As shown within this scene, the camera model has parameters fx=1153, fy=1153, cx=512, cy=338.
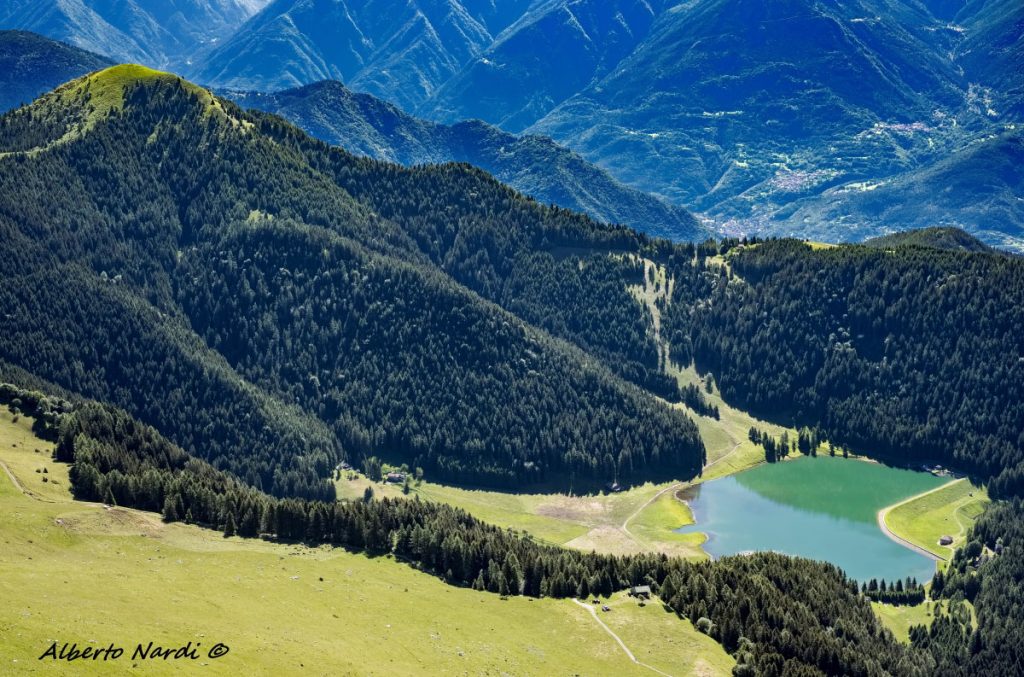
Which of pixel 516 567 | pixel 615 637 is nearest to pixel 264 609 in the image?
pixel 516 567

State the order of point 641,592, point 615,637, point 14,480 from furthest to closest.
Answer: point 641,592 → point 14,480 → point 615,637

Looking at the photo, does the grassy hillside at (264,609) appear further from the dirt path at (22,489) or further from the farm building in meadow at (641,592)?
the farm building in meadow at (641,592)

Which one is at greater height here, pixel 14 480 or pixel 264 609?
pixel 14 480

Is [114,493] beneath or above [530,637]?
above

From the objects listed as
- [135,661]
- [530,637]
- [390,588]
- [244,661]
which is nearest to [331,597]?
[390,588]

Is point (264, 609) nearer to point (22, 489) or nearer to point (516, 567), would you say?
point (516, 567)

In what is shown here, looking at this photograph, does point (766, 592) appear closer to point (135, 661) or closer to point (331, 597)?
point (331, 597)

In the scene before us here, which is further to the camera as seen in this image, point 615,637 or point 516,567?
point 516,567

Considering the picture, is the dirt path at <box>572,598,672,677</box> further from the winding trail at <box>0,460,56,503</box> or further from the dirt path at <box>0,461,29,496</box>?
the dirt path at <box>0,461,29,496</box>

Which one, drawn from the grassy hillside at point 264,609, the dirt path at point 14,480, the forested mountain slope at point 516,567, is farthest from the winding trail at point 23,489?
the forested mountain slope at point 516,567
